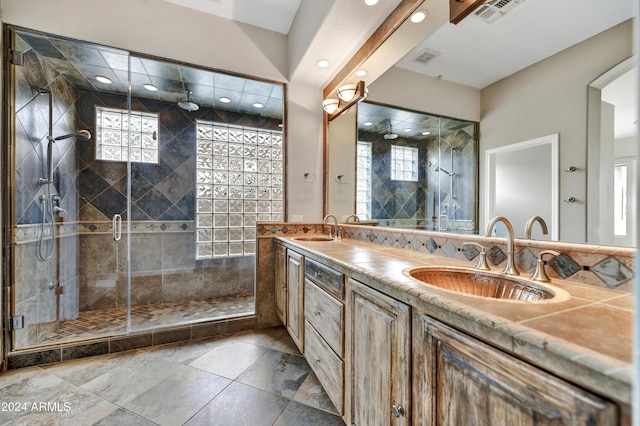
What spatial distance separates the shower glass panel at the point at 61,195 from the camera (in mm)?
1935

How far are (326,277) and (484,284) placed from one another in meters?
0.72

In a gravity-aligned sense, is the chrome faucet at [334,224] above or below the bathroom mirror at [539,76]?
below

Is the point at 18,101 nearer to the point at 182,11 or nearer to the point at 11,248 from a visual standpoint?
the point at 11,248

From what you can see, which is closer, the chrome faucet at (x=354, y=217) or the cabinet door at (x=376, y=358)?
the cabinet door at (x=376, y=358)

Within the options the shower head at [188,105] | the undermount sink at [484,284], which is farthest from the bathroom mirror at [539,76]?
the shower head at [188,105]

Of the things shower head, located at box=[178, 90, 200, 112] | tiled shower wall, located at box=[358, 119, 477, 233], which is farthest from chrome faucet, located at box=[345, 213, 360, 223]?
shower head, located at box=[178, 90, 200, 112]

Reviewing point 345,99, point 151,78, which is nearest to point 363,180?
point 345,99

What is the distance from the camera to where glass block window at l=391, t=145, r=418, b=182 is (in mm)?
1729

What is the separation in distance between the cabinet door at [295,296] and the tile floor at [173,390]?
21 cm

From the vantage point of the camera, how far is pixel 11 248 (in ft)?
6.10

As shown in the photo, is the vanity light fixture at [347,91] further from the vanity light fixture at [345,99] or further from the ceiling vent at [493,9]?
the ceiling vent at [493,9]

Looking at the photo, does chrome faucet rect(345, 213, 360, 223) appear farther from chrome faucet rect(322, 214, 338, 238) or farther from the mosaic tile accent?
the mosaic tile accent

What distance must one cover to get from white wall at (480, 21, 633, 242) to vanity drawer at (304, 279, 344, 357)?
966mm

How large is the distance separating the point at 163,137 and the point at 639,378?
3799 mm
